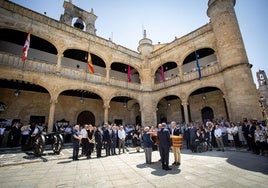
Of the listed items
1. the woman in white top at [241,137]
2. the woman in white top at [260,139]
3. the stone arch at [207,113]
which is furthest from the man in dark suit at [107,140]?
the stone arch at [207,113]

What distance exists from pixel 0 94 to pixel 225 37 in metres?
17.5

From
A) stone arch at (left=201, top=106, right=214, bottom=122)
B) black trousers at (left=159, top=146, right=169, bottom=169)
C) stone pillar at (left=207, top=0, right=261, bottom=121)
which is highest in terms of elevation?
stone pillar at (left=207, top=0, right=261, bottom=121)

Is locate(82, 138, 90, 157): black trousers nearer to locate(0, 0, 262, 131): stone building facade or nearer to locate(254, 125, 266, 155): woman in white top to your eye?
locate(0, 0, 262, 131): stone building facade

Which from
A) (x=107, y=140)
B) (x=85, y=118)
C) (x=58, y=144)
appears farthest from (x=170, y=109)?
(x=58, y=144)

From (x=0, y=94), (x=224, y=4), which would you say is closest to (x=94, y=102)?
(x=0, y=94)

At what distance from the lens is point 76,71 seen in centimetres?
1185

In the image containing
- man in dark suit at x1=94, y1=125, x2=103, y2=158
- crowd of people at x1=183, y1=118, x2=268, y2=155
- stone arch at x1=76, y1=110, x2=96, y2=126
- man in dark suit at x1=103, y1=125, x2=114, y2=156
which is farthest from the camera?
stone arch at x1=76, y1=110, x2=96, y2=126

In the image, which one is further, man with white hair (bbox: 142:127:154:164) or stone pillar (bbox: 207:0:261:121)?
stone pillar (bbox: 207:0:261:121)

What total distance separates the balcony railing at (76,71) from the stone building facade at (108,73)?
0.05 metres

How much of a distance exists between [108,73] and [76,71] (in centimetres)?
286

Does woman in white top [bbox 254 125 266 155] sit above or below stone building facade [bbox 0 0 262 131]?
below

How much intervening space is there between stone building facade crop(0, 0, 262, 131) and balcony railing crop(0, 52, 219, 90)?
5 cm

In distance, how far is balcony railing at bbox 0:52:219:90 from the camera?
9.34 metres

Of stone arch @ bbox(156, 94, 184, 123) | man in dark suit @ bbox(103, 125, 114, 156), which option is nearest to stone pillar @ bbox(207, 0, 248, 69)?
stone arch @ bbox(156, 94, 184, 123)
